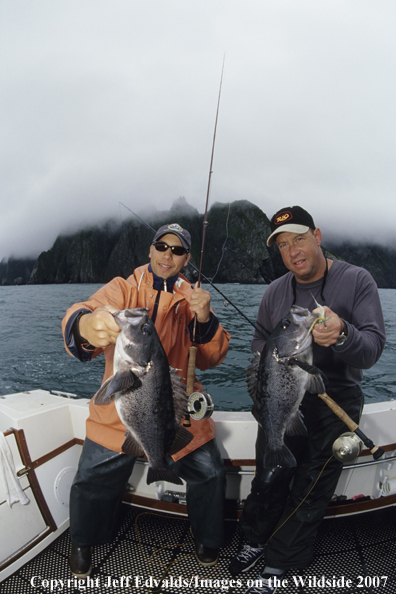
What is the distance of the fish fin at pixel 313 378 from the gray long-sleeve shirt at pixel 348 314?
0.24 meters

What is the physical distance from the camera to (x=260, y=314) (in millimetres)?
3451

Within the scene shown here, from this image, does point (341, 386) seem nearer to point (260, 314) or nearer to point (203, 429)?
point (260, 314)

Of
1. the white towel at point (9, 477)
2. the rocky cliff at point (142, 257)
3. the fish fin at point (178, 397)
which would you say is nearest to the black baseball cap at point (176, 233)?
the fish fin at point (178, 397)

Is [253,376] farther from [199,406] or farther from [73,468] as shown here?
[73,468]

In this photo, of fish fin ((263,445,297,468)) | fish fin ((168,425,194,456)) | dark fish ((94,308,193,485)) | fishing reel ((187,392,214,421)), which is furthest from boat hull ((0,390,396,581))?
dark fish ((94,308,193,485))

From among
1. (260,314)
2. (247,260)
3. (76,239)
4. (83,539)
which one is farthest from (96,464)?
(76,239)

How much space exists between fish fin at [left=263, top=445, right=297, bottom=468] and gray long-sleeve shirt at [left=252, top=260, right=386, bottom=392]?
2.26 ft

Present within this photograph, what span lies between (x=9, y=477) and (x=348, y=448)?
2.89m

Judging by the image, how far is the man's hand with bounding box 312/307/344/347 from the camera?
89.9 inches

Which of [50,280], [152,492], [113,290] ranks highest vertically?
[113,290]

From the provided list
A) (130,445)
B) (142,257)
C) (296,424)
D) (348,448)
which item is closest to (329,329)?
(296,424)

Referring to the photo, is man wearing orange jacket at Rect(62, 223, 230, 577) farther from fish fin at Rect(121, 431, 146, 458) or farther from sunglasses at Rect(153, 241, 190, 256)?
fish fin at Rect(121, 431, 146, 458)

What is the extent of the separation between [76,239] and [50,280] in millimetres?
14515

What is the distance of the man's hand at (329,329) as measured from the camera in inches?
89.9
